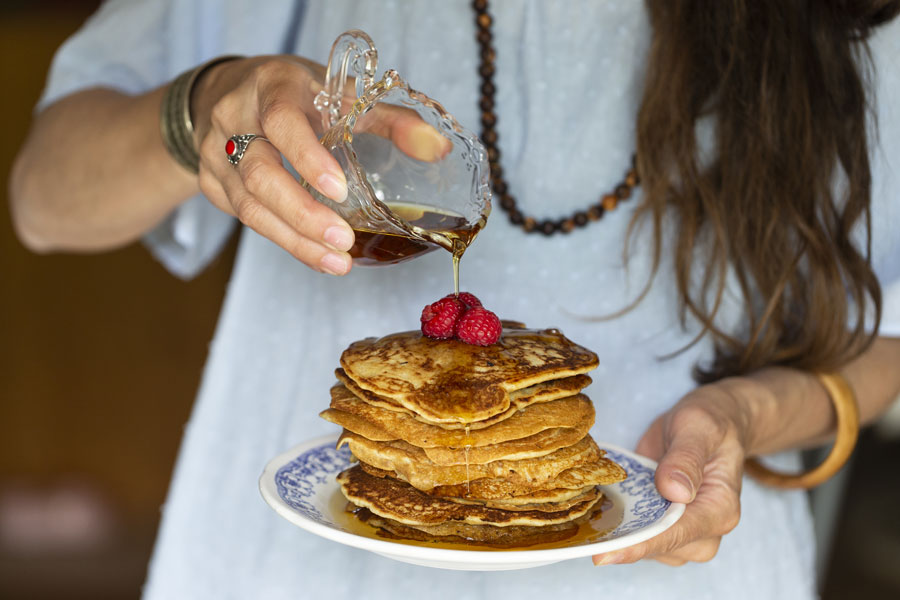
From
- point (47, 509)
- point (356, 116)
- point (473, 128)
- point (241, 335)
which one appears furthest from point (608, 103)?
point (47, 509)

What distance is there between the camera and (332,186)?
40.6 inches

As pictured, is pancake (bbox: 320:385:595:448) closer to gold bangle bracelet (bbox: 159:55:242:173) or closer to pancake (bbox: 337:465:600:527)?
pancake (bbox: 337:465:600:527)

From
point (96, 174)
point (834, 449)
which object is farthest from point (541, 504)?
point (96, 174)

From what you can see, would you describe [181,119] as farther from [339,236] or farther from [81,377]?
[81,377]

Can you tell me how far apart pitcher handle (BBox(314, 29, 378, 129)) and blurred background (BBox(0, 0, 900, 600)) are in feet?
11.6

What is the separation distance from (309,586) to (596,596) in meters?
0.53

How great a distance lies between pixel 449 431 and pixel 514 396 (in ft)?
0.35

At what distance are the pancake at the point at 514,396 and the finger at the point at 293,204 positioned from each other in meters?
0.24

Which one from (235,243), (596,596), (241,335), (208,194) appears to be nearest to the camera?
(208,194)

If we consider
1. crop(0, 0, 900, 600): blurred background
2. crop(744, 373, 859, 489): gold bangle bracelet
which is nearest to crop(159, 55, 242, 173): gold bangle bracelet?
crop(744, 373, 859, 489): gold bangle bracelet

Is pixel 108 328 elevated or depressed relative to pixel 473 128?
depressed

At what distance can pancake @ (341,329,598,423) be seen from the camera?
1116 millimetres

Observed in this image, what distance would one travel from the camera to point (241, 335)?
1.76m

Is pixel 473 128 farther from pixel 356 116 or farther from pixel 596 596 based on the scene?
pixel 596 596
